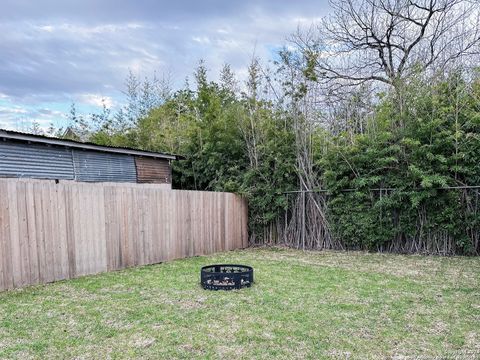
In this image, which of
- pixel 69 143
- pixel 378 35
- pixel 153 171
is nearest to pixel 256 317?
pixel 69 143

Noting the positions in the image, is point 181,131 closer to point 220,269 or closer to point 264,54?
point 264,54

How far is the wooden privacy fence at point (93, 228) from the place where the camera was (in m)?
4.37

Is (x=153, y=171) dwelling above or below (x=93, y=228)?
above

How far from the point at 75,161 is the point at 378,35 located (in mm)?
8727

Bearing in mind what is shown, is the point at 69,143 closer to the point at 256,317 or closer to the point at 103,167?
the point at 103,167

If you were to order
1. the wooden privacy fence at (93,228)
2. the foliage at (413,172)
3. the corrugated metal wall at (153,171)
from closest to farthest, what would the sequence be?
1. the wooden privacy fence at (93,228)
2. the foliage at (413,172)
3. the corrugated metal wall at (153,171)

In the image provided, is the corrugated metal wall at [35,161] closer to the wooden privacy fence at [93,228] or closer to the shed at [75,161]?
the shed at [75,161]

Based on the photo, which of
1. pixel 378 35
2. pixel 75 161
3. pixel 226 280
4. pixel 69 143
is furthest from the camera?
pixel 378 35

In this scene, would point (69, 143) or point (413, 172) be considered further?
point (69, 143)

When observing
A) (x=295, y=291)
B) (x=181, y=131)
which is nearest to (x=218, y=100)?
(x=181, y=131)

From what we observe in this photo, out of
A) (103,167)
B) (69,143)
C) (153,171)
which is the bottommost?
(153,171)

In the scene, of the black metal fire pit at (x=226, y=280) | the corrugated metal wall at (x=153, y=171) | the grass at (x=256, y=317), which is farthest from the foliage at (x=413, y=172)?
the corrugated metal wall at (x=153, y=171)

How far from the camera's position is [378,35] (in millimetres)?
10406

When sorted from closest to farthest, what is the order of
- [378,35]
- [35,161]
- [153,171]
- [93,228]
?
[93,228] → [35,161] → [153,171] → [378,35]
